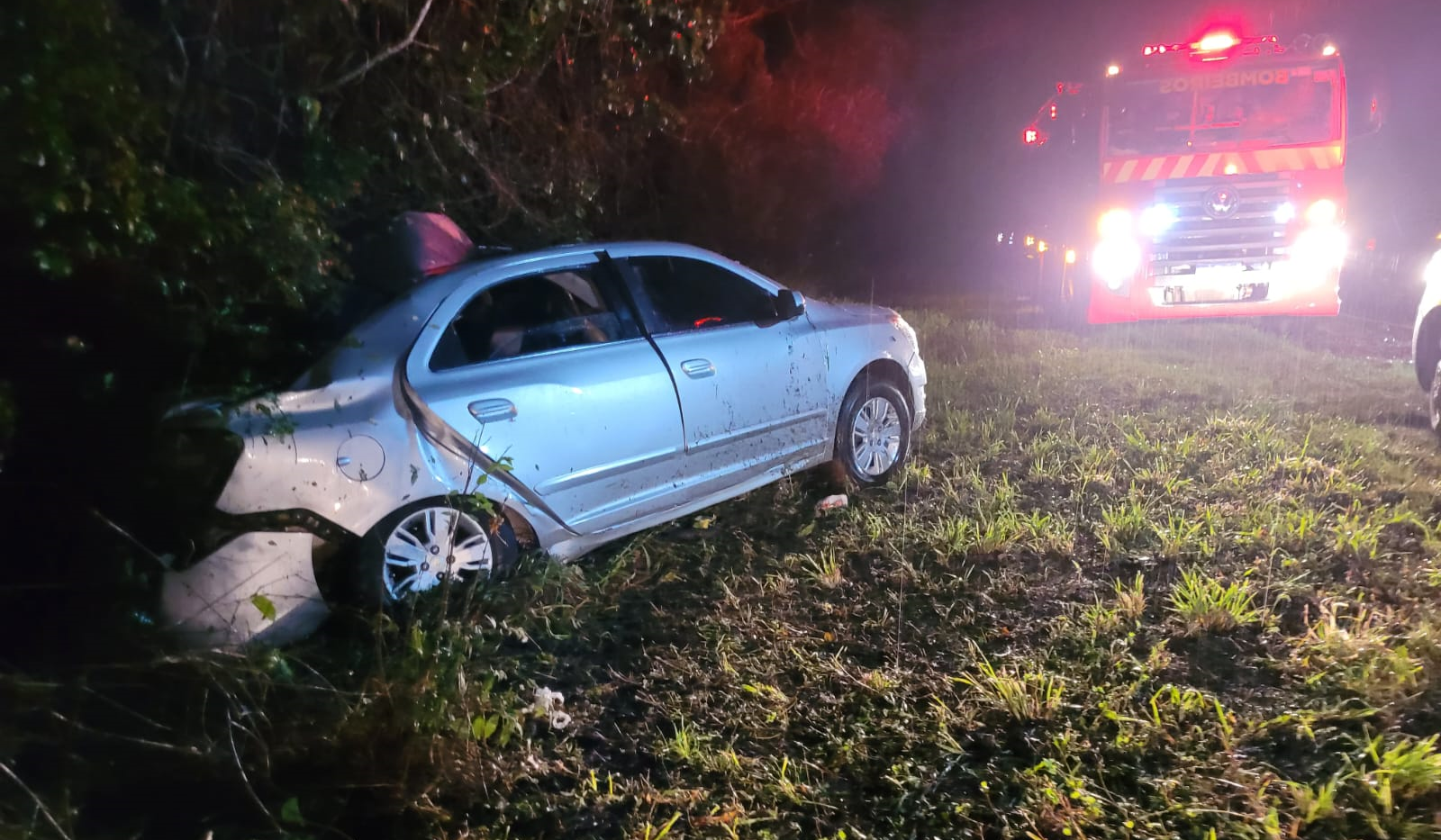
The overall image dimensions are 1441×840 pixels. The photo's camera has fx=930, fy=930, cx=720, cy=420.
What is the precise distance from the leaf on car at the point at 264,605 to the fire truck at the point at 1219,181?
8.40 metres

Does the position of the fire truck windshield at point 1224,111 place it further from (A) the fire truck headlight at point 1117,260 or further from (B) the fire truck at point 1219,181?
(A) the fire truck headlight at point 1117,260

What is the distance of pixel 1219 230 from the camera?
345 inches

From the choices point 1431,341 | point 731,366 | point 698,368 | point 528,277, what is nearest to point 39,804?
point 528,277

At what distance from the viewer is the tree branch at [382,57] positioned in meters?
5.12

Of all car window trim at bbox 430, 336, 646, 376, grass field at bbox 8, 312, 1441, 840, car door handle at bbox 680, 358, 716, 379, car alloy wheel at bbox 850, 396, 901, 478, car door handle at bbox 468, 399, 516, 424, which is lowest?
grass field at bbox 8, 312, 1441, 840

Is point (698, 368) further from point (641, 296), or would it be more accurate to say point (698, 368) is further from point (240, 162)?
point (240, 162)

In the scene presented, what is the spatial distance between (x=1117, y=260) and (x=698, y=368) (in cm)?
645

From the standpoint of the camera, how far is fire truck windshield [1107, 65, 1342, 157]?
28.1ft

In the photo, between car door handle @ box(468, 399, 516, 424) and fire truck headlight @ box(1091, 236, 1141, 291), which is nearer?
car door handle @ box(468, 399, 516, 424)

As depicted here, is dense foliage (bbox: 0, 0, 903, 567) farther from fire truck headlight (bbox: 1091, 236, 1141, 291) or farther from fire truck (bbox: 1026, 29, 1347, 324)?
fire truck headlight (bbox: 1091, 236, 1141, 291)

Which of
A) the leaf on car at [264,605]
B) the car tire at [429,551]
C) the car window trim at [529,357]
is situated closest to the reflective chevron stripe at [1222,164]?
the car window trim at [529,357]

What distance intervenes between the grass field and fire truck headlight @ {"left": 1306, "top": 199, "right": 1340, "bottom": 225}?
15.8ft

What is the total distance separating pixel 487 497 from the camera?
11.8 feet

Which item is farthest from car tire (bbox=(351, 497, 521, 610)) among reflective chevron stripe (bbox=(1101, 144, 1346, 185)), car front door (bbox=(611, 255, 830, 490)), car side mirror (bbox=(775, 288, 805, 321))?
reflective chevron stripe (bbox=(1101, 144, 1346, 185))
